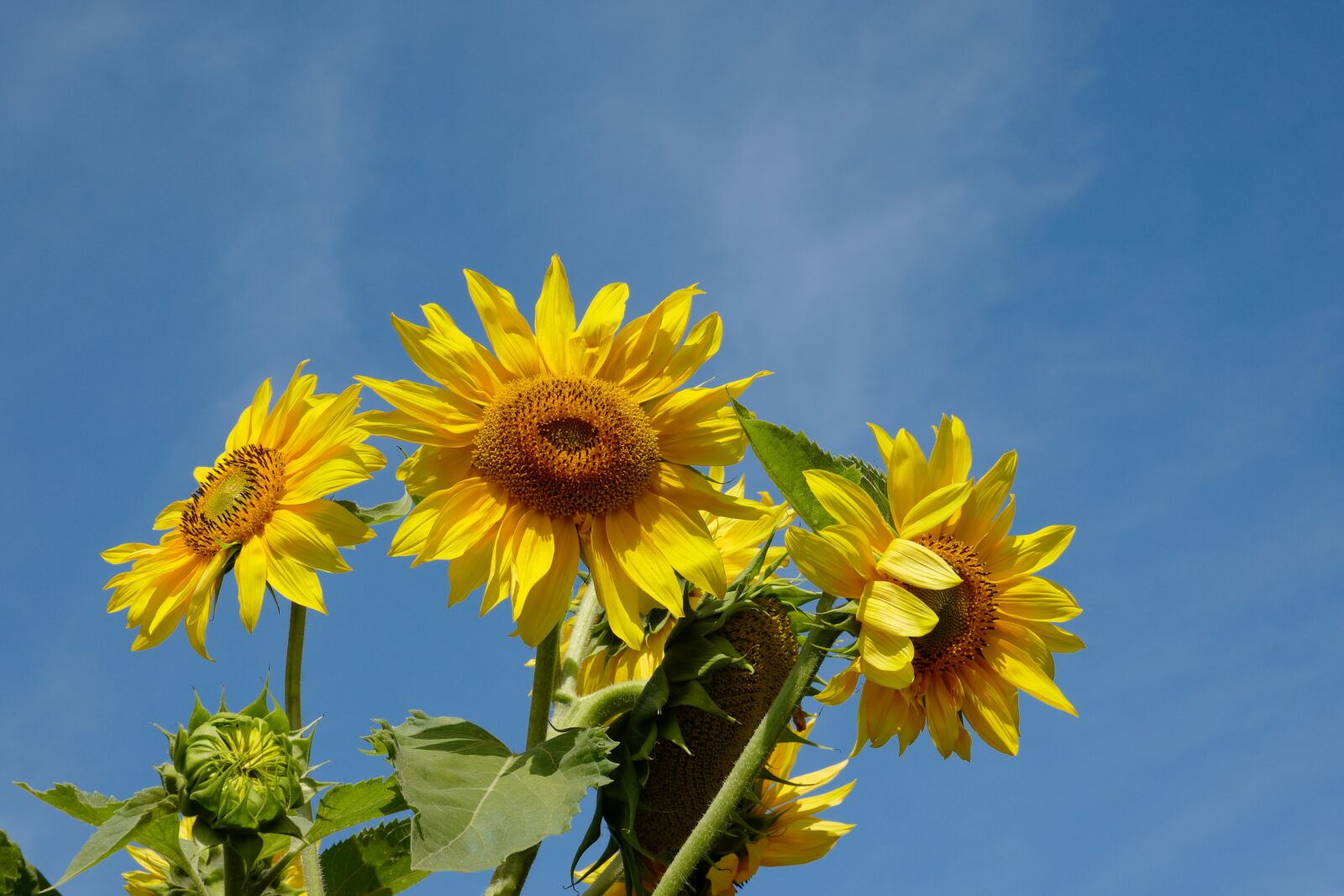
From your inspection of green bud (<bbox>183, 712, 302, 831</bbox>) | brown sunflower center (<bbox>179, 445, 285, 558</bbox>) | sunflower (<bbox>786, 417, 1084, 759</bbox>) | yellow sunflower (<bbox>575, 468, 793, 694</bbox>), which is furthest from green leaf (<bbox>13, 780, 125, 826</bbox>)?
sunflower (<bbox>786, 417, 1084, 759</bbox>)

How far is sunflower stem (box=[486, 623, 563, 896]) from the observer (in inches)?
112

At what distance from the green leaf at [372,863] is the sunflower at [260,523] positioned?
0.54 meters

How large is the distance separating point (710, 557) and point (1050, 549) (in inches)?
28.8

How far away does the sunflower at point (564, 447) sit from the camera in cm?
Answer: 283

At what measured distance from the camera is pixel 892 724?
2789mm

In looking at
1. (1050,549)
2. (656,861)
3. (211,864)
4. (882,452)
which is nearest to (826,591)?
(882,452)

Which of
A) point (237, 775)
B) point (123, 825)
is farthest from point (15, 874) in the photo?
point (237, 775)

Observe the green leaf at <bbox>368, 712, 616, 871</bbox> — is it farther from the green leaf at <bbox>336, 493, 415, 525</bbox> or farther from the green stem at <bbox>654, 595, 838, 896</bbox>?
the green leaf at <bbox>336, 493, 415, 525</bbox>

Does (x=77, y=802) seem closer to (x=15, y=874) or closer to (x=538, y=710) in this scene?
(x=15, y=874)

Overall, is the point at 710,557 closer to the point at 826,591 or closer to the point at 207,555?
the point at 826,591

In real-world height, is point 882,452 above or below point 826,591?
above

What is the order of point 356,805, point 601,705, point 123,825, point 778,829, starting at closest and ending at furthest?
1. point 123,825
2. point 356,805
3. point 601,705
4. point 778,829

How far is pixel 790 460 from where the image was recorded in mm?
2693

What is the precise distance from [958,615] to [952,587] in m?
0.09
